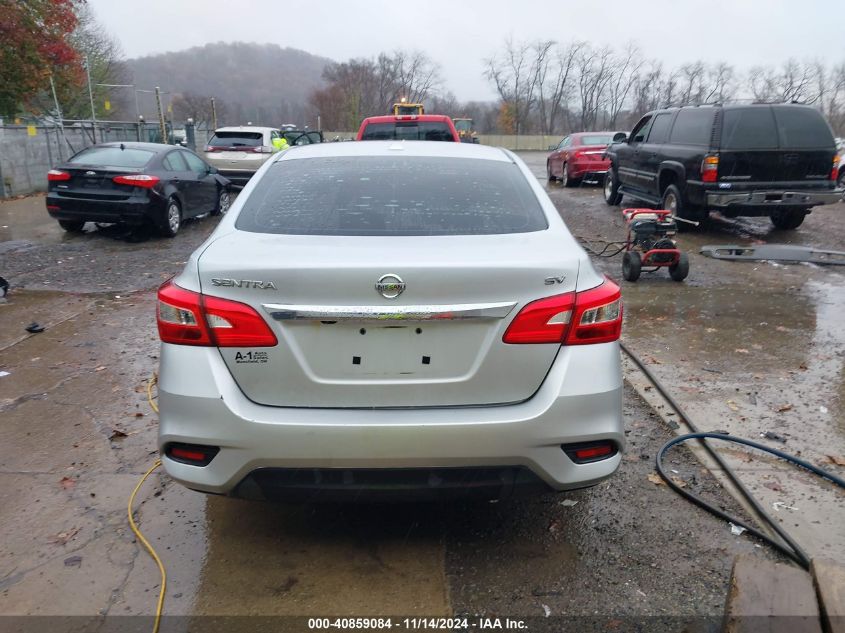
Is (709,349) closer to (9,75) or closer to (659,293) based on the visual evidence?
(659,293)

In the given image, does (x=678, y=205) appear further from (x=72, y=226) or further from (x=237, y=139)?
(x=237, y=139)

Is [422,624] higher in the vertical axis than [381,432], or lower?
lower

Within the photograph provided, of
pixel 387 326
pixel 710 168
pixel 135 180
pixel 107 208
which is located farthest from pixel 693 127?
pixel 387 326

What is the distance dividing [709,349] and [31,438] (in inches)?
203

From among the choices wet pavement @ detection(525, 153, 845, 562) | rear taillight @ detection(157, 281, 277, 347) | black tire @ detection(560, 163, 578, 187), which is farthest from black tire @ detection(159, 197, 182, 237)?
black tire @ detection(560, 163, 578, 187)

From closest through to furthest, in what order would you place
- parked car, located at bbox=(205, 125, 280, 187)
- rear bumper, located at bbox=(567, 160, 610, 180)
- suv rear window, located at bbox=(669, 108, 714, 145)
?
suv rear window, located at bbox=(669, 108, 714, 145), parked car, located at bbox=(205, 125, 280, 187), rear bumper, located at bbox=(567, 160, 610, 180)

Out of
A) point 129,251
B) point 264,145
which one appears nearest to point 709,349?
point 129,251

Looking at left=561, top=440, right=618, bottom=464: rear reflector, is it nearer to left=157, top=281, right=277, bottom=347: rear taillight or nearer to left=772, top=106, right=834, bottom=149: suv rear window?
left=157, top=281, right=277, bottom=347: rear taillight

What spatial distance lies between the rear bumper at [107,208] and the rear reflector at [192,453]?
890 centimetres

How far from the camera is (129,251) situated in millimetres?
10367

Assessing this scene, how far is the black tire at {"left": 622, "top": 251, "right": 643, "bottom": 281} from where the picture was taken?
25.8ft

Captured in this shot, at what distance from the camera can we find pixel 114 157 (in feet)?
36.3

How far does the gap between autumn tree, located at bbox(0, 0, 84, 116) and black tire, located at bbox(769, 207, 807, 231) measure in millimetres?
18306

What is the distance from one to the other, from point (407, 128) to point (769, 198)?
617cm
